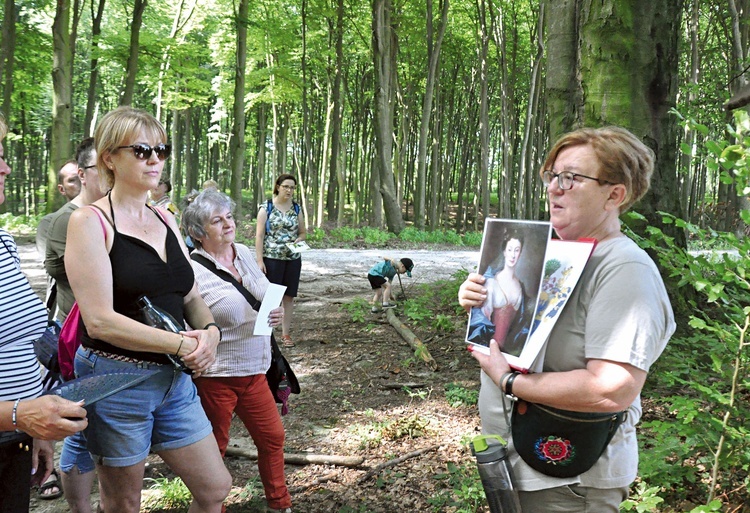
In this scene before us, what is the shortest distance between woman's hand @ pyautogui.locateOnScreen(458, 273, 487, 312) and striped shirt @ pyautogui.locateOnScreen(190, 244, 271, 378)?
6.32 ft

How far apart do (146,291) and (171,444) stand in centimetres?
67

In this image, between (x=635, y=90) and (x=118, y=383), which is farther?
(x=635, y=90)

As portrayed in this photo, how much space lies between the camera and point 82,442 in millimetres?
3104

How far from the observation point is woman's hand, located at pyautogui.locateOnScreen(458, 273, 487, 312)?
186 cm

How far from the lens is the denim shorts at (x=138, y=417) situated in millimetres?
2412

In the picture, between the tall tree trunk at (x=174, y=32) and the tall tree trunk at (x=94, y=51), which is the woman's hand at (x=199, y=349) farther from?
the tall tree trunk at (x=174, y=32)

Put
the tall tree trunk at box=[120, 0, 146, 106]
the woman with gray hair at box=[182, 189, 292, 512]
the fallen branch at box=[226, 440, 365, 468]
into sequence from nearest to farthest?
the woman with gray hair at box=[182, 189, 292, 512] → the fallen branch at box=[226, 440, 365, 468] → the tall tree trunk at box=[120, 0, 146, 106]

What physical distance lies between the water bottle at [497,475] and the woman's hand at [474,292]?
1.36ft

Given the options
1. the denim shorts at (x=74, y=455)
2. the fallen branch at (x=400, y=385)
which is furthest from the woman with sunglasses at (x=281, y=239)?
the denim shorts at (x=74, y=455)

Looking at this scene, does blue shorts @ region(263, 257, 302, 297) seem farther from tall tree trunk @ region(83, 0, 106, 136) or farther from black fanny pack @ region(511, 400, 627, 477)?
tall tree trunk @ region(83, 0, 106, 136)

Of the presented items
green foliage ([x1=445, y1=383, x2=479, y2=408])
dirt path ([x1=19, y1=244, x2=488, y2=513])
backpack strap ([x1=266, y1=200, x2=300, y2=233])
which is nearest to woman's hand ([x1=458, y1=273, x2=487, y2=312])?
dirt path ([x1=19, y1=244, x2=488, y2=513])

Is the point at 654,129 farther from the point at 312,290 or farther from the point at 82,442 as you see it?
the point at 312,290

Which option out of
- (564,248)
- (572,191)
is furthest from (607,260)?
(572,191)

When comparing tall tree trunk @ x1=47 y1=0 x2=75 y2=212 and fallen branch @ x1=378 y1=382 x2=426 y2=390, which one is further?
tall tree trunk @ x1=47 y1=0 x2=75 y2=212
